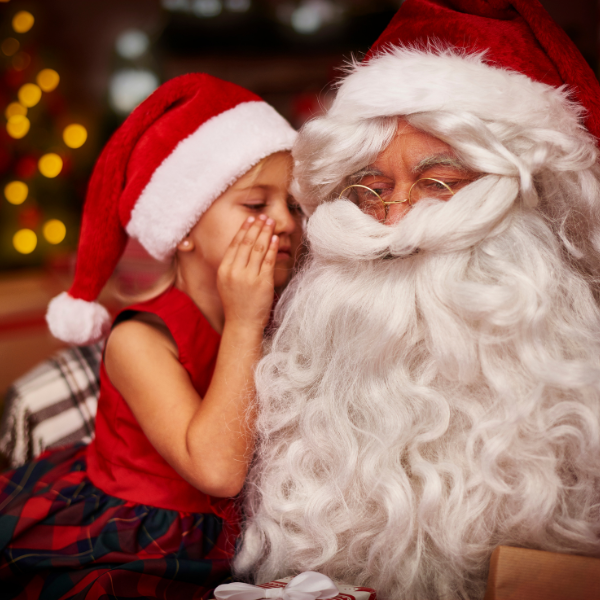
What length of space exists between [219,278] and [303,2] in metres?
3.39

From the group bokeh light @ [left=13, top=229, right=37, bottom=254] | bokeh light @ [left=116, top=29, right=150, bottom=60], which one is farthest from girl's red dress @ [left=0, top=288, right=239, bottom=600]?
bokeh light @ [left=116, top=29, right=150, bottom=60]

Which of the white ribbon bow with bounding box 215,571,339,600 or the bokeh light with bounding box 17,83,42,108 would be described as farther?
the bokeh light with bounding box 17,83,42,108

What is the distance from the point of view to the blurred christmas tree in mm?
3418

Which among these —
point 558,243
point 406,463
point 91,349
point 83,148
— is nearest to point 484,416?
point 406,463

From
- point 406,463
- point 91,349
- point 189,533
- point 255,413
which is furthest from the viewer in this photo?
point 91,349

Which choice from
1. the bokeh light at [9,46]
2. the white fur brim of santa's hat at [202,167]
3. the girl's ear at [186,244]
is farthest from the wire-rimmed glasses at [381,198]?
the bokeh light at [9,46]

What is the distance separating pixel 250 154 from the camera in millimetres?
1281

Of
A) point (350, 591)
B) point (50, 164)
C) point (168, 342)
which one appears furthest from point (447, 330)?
point (50, 164)

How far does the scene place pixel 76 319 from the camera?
4.44 ft

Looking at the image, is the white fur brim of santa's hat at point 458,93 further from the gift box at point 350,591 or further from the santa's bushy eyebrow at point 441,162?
the gift box at point 350,591

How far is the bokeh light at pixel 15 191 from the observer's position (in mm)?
3512

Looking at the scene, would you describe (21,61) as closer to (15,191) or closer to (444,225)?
(15,191)

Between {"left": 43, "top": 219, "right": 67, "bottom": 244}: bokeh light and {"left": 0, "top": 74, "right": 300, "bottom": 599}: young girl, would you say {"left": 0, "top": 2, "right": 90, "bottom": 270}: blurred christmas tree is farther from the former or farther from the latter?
{"left": 0, "top": 74, "right": 300, "bottom": 599}: young girl

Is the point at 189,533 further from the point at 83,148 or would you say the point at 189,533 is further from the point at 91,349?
the point at 83,148
